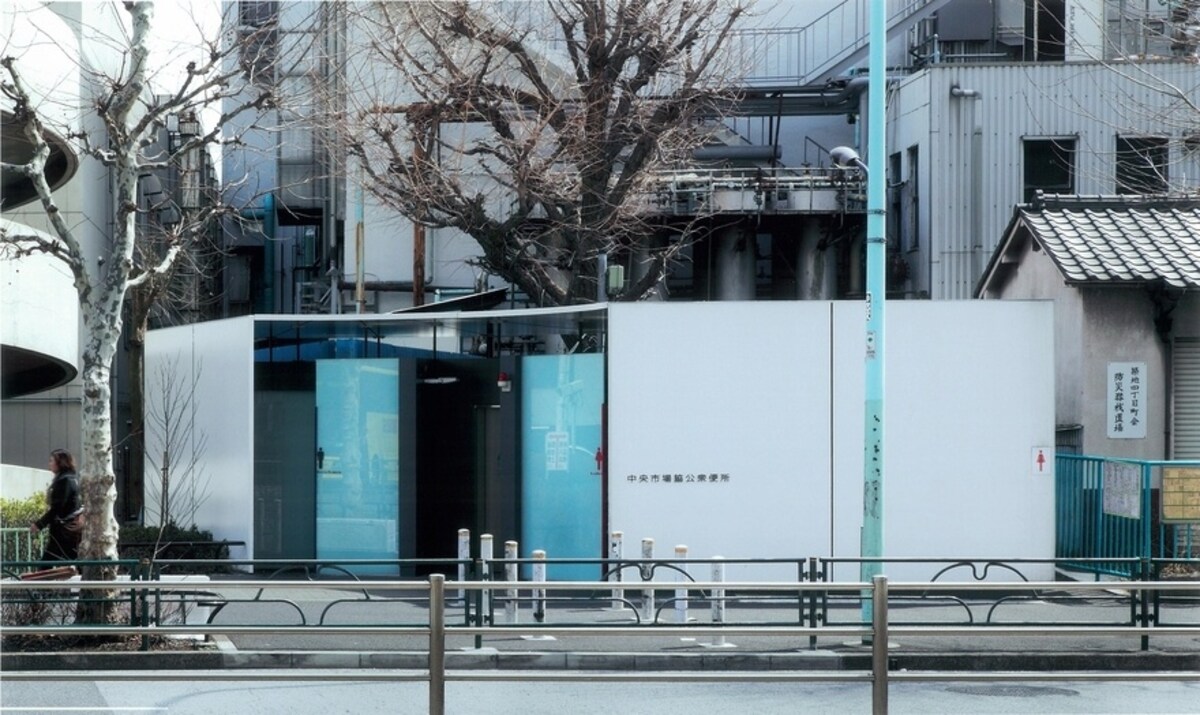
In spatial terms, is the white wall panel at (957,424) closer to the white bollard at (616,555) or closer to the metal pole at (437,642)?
the white bollard at (616,555)

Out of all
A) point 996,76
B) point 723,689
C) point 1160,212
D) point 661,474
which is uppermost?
point 996,76

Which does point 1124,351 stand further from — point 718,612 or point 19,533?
point 19,533

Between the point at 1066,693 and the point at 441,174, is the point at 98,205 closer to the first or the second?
the point at 441,174

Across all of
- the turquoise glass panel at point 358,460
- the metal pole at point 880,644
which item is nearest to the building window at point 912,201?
the turquoise glass panel at point 358,460

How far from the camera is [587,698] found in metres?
11.4

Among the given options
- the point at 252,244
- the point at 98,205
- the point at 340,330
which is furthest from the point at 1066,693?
the point at 252,244

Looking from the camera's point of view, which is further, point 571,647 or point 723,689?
point 571,647

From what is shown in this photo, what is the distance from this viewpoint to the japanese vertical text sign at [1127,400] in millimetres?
19422

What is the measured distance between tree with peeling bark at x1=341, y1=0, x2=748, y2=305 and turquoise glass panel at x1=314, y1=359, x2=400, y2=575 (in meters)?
3.87

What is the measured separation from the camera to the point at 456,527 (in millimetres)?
18969

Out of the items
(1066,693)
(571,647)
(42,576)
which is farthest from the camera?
(42,576)

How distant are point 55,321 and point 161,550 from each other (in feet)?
19.9

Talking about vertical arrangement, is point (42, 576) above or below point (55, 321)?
below

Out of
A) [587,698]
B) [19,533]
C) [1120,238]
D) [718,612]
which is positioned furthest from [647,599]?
[1120,238]
